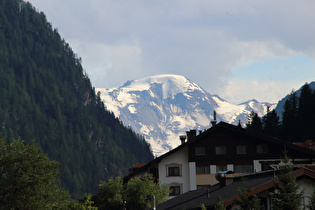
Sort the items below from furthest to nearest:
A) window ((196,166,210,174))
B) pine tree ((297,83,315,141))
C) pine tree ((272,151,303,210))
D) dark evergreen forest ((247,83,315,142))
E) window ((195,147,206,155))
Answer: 1. pine tree ((297,83,315,141))
2. dark evergreen forest ((247,83,315,142))
3. window ((195,147,206,155))
4. window ((196,166,210,174))
5. pine tree ((272,151,303,210))

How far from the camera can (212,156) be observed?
8050cm

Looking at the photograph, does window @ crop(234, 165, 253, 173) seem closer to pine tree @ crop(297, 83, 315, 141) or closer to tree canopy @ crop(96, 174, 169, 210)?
tree canopy @ crop(96, 174, 169, 210)

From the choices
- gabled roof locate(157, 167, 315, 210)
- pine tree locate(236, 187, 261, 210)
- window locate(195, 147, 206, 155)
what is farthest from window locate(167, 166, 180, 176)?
pine tree locate(236, 187, 261, 210)

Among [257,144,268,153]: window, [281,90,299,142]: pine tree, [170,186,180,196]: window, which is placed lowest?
[170,186,180,196]: window

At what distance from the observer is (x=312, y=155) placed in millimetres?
74562

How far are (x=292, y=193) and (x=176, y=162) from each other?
162 feet

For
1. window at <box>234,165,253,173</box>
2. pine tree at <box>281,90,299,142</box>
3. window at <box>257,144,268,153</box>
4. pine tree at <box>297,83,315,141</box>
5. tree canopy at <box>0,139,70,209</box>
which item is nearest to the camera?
tree canopy at <box>0,139,70,209</box>

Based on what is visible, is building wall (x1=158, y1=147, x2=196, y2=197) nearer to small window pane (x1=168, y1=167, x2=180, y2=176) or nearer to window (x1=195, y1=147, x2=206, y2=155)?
small window pane (x1=168, y1=167, x2=180, y2=176)

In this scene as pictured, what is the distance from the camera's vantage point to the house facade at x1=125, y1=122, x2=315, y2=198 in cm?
7875

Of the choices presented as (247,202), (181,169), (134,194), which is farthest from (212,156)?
(247,202)

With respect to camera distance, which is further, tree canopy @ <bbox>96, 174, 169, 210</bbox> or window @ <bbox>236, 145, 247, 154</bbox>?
window @ <bbox>236, 145, 247, 154</bbox>

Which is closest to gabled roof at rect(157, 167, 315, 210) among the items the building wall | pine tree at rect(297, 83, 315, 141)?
the building wall

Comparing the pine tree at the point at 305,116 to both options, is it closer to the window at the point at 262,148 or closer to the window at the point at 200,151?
the window at the point at 262,148

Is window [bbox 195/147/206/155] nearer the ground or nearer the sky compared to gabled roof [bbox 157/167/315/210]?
nearer the sky
